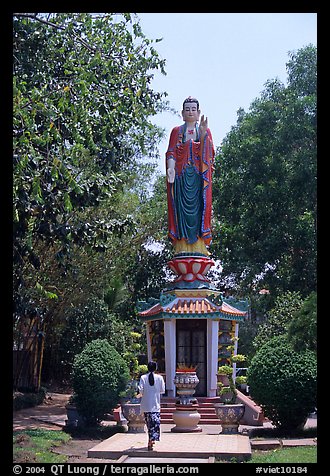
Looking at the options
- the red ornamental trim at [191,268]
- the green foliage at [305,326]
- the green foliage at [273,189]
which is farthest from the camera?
the green foliage at [273,189]

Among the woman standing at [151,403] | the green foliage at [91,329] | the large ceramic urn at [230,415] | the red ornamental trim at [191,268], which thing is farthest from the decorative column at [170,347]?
the woman standing at [151,403]

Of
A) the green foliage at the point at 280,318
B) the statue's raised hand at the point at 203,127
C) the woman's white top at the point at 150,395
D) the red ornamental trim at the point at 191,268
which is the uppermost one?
the statue's raised hand at the point at 203,127

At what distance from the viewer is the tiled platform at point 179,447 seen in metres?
9.56

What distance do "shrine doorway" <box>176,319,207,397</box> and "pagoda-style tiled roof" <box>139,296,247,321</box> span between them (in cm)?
43

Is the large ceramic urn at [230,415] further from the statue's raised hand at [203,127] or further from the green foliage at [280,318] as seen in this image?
the statue's raised hand at [203,127]

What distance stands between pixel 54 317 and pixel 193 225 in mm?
4792

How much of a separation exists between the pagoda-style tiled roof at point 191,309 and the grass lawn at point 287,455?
5938 millimetres

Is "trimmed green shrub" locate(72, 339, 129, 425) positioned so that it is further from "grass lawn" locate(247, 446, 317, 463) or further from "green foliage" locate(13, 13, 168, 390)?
"grass lawn" locate(247, 446, 317, 463)

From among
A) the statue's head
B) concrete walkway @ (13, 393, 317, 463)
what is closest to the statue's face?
the statue's head

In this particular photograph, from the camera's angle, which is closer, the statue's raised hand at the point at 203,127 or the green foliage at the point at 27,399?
the green foliage at the point at 27,399

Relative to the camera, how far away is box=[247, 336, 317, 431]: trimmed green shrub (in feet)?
39.1

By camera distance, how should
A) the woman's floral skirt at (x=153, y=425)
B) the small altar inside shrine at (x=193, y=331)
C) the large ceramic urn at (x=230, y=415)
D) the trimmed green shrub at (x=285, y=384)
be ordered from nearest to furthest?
the woman's floral skirt at (x=153, y=425)
the trimmed green shrub at (x=285, y=384)
the large ceramic urn at (x=230, y=415)
the small altar inside shrine at (x=193, y=331)

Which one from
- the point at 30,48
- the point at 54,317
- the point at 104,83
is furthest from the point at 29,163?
the point at 54,317
